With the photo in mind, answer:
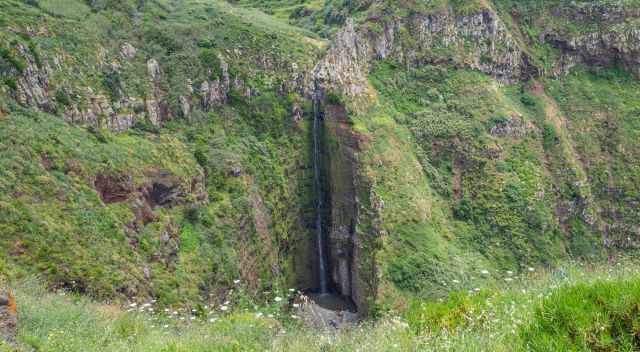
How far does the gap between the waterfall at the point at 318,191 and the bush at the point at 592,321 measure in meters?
44.0

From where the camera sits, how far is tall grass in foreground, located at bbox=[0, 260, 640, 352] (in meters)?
5.93

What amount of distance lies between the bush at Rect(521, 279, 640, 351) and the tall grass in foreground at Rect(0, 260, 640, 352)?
0.01 metres

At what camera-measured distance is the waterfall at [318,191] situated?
49656 millimetres

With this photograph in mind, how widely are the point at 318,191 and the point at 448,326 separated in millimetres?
42866

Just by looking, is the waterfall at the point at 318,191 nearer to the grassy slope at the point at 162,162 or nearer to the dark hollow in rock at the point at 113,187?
the grassy slope at the point at 162,162

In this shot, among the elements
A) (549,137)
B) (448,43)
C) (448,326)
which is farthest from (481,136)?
(448,326)

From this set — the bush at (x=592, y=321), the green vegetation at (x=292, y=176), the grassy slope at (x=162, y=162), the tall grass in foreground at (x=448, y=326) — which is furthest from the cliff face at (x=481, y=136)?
the bush at (x=592, y=321)

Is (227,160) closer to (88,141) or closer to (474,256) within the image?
(88,141)

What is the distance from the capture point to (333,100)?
50.8m

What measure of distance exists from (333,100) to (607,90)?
36.3m

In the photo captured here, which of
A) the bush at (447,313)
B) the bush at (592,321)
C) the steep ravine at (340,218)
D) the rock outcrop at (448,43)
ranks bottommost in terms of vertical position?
→ the steep ravine at (340,218)

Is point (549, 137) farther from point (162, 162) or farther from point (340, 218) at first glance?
point (162, 162)

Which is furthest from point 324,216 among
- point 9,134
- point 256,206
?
point 9,134

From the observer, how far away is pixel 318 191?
51625 mm
